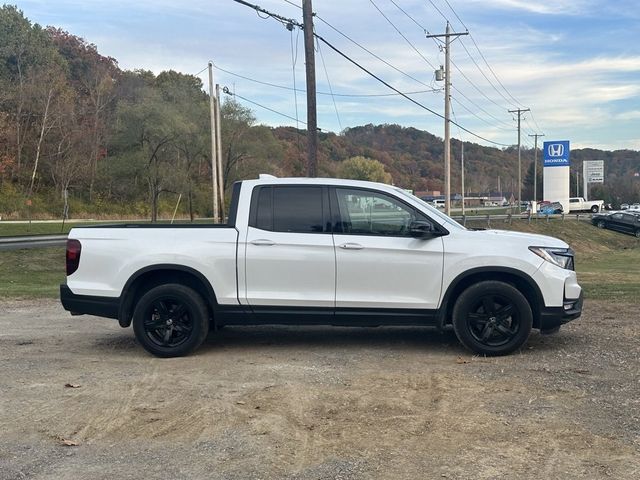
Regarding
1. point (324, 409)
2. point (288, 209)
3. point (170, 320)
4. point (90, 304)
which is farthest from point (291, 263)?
point (90, 304)

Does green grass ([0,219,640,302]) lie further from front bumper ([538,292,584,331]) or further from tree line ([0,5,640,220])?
tree line ([0,5,640,220])

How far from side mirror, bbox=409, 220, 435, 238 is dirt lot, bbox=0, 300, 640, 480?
1.30 metres

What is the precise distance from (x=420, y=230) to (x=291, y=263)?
140cm

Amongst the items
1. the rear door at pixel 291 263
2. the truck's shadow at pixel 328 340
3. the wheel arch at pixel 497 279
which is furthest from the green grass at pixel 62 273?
the rear door at pixel 291 263

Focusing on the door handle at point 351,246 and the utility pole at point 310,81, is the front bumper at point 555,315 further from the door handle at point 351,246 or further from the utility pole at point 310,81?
the utility pole at point 310,81

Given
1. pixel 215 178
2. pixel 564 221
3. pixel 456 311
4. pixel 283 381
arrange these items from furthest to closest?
pixel 564 221 < pixel 215 178 < pixel 456 311 < pixel 283 381

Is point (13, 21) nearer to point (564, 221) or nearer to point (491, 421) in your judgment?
point (564, 221)

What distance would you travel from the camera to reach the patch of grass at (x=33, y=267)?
15891mm

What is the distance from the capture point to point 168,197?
60.3 meters

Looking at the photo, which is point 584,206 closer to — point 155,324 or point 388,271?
point 388,271

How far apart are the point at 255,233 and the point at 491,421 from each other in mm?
3156

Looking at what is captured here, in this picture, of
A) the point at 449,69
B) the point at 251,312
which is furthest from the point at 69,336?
the point at 449,69

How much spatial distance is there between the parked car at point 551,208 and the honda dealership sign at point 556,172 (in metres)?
1.62

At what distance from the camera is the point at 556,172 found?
235 feet
